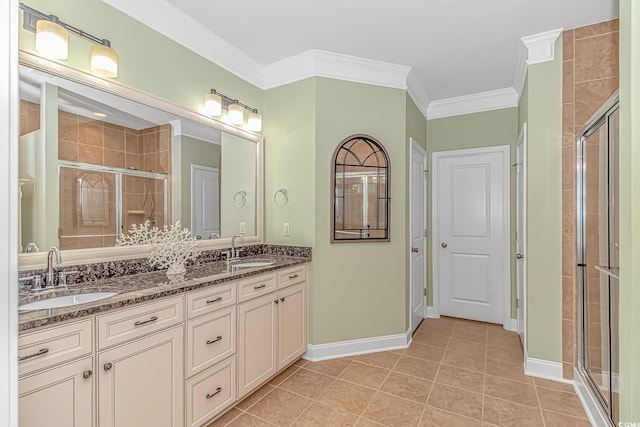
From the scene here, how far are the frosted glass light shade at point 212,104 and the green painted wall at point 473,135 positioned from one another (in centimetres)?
263

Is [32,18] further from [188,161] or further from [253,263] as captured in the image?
[253,263]

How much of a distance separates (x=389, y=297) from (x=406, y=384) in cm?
80

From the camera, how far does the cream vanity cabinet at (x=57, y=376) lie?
3.67ft

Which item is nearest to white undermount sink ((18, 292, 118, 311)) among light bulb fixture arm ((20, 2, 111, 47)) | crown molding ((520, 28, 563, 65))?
light bulb fixture arm ((20, 2, 111, 47))

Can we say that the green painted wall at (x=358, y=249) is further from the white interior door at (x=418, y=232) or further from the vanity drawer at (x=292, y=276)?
the white interior door at (x=418, y=232)

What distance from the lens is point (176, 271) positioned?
1.99 metres

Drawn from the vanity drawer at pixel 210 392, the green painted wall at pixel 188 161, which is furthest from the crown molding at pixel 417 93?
the vanity drawer at pixel 210 392

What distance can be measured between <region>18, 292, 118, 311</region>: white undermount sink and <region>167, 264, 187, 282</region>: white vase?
15.4 inches

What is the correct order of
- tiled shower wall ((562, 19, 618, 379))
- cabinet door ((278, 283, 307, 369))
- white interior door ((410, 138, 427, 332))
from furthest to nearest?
white interior door ((410, 138, 427, 332)) < cabinet door ((278, 283, 307, 369)) < tiled shower wall ((562, 19, 618, 379))

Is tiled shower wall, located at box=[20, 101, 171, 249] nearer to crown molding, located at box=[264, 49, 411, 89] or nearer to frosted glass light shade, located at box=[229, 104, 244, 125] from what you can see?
frosted glass light shade, located at box=[229, 104, 244, 125]

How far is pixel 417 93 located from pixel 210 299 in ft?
9.61

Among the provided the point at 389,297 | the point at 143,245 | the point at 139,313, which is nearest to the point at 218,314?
the point at 139,313

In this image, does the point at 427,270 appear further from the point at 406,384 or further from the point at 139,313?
the point at 139,313

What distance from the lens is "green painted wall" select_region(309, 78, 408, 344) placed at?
2.79 meters
